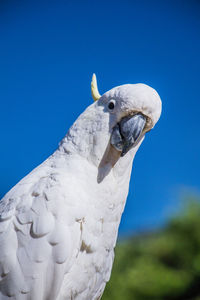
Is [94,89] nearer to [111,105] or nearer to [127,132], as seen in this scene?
[111,105]

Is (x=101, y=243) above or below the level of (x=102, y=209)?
below

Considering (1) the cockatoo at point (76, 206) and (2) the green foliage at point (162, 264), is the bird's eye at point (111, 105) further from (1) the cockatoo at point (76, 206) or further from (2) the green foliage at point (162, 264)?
(2) the green foliage at point (162, 264)

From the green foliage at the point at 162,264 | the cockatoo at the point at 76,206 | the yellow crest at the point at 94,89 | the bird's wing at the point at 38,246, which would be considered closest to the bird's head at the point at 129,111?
the cockatoo at the point at 76,206

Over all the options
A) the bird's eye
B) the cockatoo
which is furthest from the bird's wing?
the bird's eye

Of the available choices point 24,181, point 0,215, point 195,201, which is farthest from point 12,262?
point 195,201

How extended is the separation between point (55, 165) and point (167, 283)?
3.57 metres

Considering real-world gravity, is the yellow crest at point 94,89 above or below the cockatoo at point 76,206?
above

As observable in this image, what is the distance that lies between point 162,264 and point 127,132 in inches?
147

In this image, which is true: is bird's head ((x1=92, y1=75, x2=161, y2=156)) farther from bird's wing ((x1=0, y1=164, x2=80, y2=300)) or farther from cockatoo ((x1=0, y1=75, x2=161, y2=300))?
bird's wing ((x1=0, y1=164, x2=80, y2=300))

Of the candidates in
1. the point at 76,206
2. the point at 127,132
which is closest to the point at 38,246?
the point at 76,206

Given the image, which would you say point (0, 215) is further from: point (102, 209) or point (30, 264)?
point (102, 209)

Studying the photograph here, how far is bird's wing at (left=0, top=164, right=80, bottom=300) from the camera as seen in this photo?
1110 mm

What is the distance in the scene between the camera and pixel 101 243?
4.12 feet

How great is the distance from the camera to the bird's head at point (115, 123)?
1.18 metres
